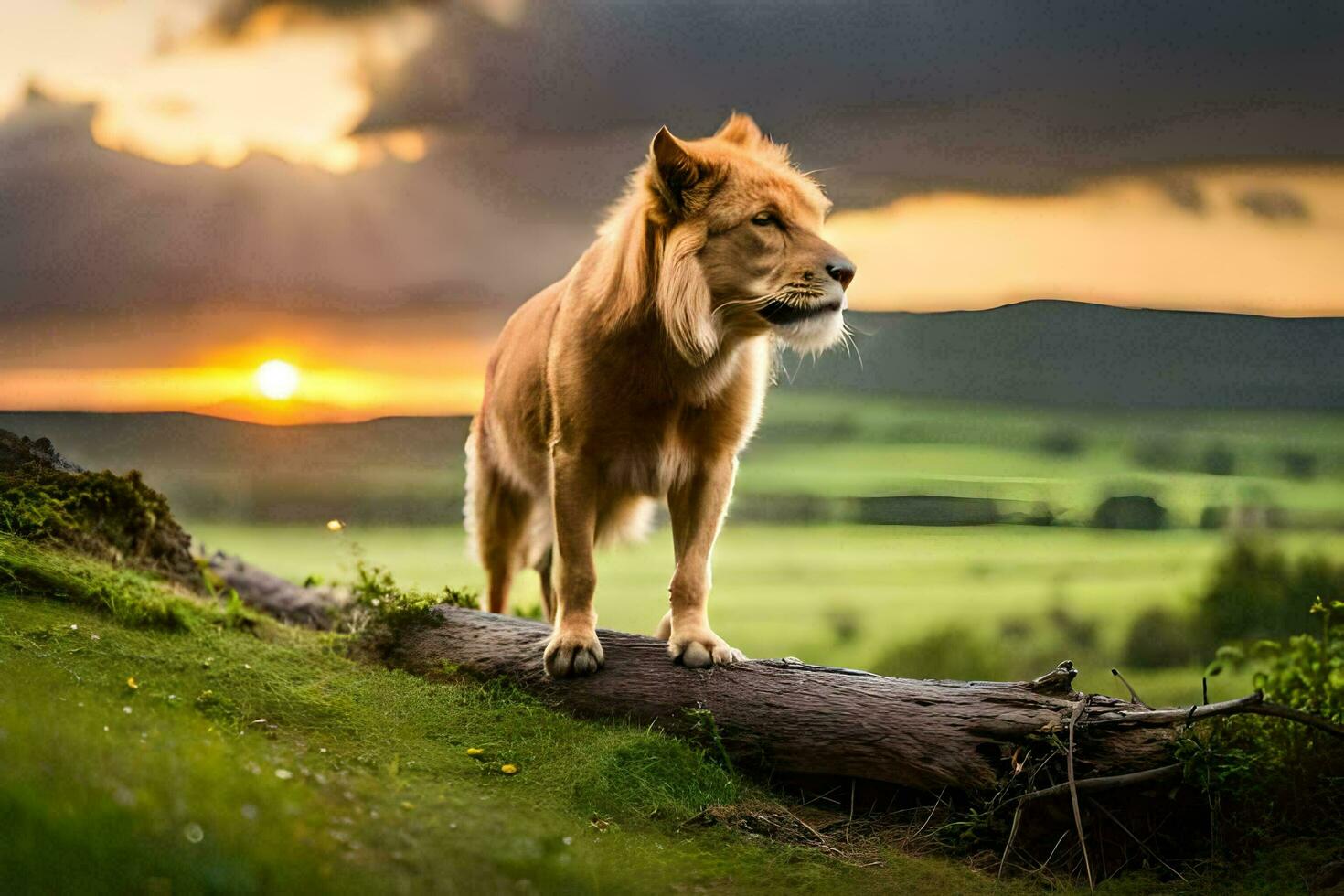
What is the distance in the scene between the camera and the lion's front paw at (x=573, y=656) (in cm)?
618

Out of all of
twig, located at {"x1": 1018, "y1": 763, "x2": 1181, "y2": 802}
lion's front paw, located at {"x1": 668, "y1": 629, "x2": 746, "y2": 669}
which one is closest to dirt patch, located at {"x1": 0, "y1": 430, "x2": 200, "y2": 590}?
lion's front paw, located at {"x1": 668, "y1": 629, "x2": 746, "y2": 669}

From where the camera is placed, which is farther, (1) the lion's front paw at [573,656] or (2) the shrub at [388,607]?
(2) the shrub at [388,607]

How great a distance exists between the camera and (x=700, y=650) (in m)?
6.07

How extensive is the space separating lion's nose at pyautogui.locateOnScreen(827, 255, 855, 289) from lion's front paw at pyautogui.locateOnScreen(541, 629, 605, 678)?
2.33 meters

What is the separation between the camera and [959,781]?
524 centimetres

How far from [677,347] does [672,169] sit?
0.88m

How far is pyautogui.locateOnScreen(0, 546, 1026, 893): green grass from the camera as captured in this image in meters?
3.29

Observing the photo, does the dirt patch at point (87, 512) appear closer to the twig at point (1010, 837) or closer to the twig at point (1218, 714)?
the twig at point (1010, 837)

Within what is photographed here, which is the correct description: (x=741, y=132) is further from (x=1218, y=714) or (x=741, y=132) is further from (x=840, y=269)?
(x=1218, y=714)

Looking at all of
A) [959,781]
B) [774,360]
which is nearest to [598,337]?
[774,360]

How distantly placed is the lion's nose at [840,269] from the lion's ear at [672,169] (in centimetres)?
83

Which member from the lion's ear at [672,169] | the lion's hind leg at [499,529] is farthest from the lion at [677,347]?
the lion's hind leg at [499,529]

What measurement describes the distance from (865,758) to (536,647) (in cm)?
205

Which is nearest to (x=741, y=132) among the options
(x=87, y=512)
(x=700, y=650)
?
(x=700, y=650)
